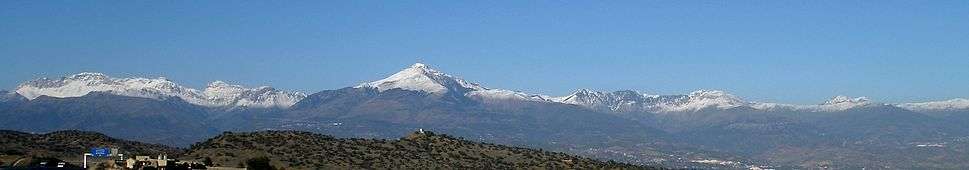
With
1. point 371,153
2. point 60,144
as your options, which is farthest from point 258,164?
point 60,144

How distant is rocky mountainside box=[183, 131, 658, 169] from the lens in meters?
103

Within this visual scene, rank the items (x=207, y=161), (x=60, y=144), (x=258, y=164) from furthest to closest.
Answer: (x=60, y=144)
(x=207, y=161)
(x=258, y=164)

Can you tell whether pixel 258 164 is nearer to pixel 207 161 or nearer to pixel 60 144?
pixel 207 161

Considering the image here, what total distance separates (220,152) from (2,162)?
59.6ft

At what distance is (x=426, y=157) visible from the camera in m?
115

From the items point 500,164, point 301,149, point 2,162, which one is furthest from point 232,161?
point 500,164

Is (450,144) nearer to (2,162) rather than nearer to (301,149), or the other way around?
(301,149)

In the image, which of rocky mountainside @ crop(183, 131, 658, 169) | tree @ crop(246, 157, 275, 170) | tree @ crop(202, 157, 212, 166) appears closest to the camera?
tree @ crop(246, 157, 275, 170)

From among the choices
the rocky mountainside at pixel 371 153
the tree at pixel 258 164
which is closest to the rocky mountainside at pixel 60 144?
the rocky mountainside at pixel 371 153

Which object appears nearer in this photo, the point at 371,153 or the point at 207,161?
the point at 207,161

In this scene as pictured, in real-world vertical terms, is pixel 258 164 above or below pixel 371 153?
below

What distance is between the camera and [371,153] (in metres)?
114

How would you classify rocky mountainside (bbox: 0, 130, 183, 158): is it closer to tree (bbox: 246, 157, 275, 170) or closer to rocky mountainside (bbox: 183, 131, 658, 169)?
rocky mountainside (bbox: 183, 131, 658, 169)

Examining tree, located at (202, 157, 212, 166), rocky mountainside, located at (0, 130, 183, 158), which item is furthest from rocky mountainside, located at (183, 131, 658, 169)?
rocky mountainside, located at (0, 130, 183, 158)
